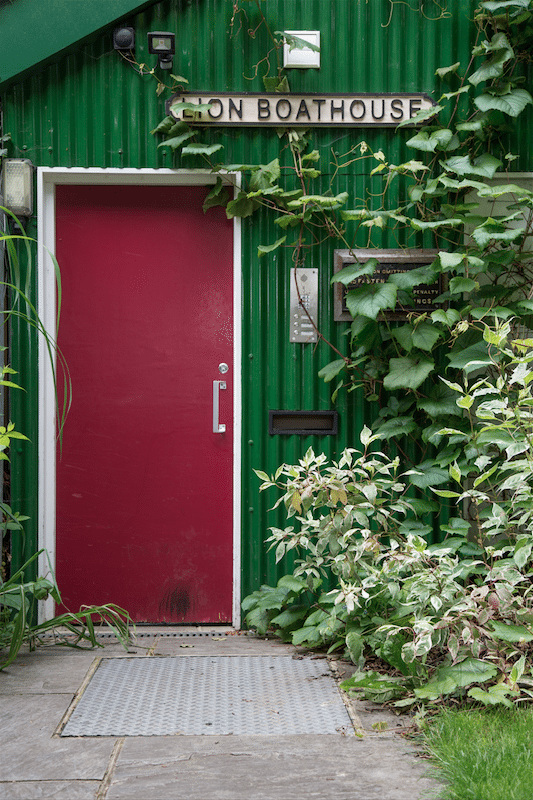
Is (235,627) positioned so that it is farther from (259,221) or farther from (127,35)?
(127,35)

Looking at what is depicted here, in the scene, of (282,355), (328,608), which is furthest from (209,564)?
(282,355)

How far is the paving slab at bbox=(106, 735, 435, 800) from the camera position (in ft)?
7.02

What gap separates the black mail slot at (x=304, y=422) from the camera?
12.5ft

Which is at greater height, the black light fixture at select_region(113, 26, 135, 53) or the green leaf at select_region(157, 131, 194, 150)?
the black light fixture at select_region(113, 26, 135, 53)

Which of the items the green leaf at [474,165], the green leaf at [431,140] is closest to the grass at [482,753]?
the green leaf at [474,165]

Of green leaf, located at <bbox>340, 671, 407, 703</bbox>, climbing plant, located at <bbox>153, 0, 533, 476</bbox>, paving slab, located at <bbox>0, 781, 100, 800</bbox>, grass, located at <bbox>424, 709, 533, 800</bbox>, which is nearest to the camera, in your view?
grass, located at <bbox>424, 709, 533, 800</bbox>

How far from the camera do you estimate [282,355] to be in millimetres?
3834

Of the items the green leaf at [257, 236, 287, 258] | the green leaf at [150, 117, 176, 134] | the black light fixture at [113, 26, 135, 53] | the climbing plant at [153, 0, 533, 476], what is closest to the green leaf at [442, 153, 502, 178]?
the climbing plant at [153, 0, 533, 476]

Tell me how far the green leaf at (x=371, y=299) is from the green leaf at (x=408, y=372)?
349 mm

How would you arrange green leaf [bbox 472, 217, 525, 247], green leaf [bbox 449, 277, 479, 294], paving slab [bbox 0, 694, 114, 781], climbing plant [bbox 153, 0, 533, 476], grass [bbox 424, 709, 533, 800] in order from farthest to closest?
climbing plant [bbox 153, 0, 533, 476] → green leaf [bbox 449, 277, 479, 294] → green leaf [bbox 472, 217, 525, 247] → paving slab [bbox 0, 694, 114, 781] → grass [bbox 424, 709, 533, 800]

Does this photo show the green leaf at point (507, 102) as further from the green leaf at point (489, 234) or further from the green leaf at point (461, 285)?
the green leaf at point (461, 285)

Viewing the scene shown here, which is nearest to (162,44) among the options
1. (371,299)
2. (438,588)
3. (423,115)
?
(423,115)

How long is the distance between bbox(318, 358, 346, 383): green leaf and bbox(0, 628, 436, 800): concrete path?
66.2 inches

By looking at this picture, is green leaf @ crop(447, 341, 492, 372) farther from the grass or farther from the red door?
the grass
